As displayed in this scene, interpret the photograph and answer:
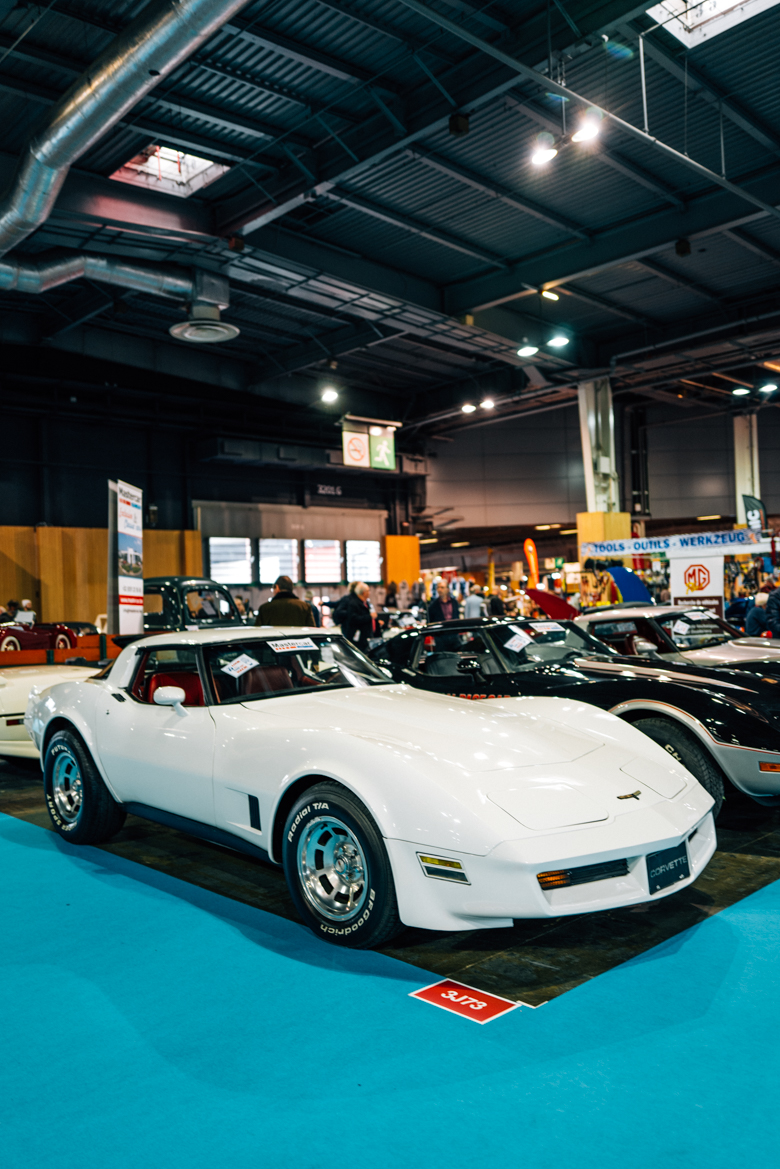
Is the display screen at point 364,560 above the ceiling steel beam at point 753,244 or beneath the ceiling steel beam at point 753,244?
beneath

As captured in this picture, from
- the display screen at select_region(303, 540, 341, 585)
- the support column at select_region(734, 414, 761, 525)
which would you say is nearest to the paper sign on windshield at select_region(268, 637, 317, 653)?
the display screen at select_region(303, 540, 341, 585)

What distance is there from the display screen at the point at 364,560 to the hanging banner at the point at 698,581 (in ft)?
35.5

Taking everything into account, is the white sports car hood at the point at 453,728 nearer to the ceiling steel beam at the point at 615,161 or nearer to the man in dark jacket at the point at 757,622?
the man in dark jacket at the point at 757,622

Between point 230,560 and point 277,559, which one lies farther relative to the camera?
point 277,559

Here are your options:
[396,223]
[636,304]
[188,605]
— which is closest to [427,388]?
[636,304]

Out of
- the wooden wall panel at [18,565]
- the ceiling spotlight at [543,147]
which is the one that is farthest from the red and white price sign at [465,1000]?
the wooden wall panel at [18,565]

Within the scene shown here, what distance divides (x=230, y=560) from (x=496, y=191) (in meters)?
11.6

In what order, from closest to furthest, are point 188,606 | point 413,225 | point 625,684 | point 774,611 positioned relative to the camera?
point 625,684 → point 774,611 → point 188,606 → point 413,225

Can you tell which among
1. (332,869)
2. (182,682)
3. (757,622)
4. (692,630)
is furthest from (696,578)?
(332,869)

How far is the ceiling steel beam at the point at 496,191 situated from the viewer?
33.6ft

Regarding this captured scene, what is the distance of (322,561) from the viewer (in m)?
22.2

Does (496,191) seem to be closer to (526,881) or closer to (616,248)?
(616,248)

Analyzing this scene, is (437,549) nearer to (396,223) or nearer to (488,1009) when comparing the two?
(396,223)

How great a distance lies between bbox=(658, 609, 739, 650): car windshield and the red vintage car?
744cm
